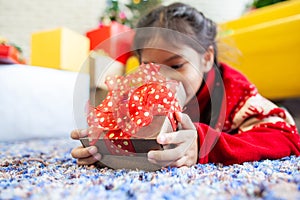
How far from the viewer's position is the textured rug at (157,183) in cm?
29

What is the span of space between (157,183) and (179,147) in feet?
0.33

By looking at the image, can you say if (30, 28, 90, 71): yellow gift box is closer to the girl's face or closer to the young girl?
the young girl

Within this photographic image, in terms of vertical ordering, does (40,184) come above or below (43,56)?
below

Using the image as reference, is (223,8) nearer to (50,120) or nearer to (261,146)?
(50,120)

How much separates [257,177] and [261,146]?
20 centimetres

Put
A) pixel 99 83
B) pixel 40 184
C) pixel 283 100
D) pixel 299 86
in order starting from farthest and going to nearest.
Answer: pixel 283 100, pixel 299 86, pixel 99 83, pixel 40 184

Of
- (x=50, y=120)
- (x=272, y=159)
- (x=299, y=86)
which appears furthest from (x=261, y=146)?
(x=50, y=120)

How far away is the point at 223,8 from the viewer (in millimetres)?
1803

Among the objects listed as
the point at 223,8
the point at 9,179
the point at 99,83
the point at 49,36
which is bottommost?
the point at 9,179

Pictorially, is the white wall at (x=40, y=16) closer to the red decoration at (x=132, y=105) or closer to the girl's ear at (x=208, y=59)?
the girl's ear at (x=208, y=59)

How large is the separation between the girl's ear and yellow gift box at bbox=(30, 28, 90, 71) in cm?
69

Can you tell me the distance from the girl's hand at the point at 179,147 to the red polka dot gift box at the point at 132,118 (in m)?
0.01

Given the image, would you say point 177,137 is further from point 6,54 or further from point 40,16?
point 40,16

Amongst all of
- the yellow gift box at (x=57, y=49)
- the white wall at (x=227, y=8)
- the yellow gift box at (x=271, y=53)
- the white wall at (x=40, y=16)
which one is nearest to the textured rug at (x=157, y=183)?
the yellow gift box at (x=271, y=53)
